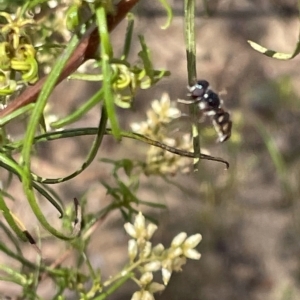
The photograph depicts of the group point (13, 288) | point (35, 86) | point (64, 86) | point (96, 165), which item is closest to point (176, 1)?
point (64, 86)

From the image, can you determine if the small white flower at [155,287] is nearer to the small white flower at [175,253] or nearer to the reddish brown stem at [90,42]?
the small white flower at [175,253]

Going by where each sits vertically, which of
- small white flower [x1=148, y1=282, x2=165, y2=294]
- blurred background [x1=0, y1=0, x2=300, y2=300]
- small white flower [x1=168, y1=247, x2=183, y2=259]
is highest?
small white flower [x1=168, y1=247, x2=183, y2=259]

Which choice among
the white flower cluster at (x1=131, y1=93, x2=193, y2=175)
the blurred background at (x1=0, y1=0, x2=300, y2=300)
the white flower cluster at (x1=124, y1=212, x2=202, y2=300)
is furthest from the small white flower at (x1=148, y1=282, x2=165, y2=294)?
the blurred background at (x1=0, y1=0, x2=300, y2=300)

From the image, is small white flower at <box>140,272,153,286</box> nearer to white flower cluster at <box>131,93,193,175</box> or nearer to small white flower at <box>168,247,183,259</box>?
small white flower at <box>168,247,183,259</box>

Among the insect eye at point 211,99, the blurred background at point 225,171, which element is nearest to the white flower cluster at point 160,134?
the insect eye at point 211,99

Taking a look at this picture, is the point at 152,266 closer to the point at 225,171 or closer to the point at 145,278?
the point at 145,278

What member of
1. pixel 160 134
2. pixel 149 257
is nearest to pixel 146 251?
pixel 149 257
